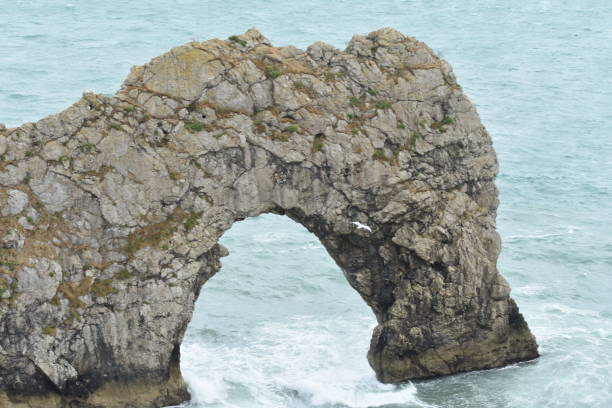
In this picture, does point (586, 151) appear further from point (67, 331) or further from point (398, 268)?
point (67, 331)

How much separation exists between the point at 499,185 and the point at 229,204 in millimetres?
34776

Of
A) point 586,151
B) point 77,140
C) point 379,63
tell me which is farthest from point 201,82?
point 586,151

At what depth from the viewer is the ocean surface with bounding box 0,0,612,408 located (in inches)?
1687

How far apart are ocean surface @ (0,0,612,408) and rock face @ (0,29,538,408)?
8.68 ft

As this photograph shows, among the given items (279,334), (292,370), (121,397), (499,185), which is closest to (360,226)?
(292,370)

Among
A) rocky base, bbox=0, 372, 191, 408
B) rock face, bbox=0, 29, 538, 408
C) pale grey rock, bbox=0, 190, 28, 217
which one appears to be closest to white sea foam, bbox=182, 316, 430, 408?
rocky base, bbox=0, 372, 191, 408

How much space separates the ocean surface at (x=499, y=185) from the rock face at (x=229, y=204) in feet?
8.68

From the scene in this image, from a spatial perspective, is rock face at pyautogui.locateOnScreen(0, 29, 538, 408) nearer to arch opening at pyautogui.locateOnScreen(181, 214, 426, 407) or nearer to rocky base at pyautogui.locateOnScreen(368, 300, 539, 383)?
rocky base at pyautogui.locateOnScreen(368, 300, 539, 383)

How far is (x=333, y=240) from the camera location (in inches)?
1657

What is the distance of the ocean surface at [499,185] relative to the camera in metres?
42.8

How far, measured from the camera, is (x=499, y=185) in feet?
229

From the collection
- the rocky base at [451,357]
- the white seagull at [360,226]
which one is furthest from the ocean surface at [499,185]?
the white seagull at [360,226]

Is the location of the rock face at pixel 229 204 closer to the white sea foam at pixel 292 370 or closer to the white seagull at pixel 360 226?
the white seagull at pixel 360 226

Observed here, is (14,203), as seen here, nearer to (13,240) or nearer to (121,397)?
(13,240)
